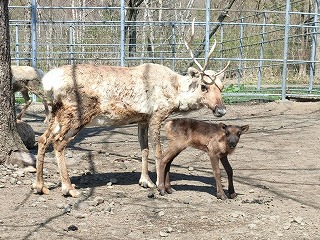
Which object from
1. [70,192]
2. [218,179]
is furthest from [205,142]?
[70,192]

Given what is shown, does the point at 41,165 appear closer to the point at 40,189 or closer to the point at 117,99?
the point at 40,189

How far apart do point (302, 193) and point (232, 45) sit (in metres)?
13.7

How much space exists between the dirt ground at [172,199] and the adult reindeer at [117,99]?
16.7 inches

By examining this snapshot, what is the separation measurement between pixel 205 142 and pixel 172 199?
29.0 inches

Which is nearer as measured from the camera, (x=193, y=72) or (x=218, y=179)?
(x=218, y=179)

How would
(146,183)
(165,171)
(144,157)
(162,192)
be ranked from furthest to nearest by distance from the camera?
(144,157)
(146,183)
(165,171)
(162,192)

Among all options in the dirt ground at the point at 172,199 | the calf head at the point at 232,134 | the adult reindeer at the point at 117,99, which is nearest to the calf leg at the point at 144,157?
the adult reindeer at the point at 117,99

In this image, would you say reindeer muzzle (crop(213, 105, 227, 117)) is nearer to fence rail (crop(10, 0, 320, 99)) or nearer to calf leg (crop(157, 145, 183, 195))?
calf leg (crop(157, 145, 183, 195))

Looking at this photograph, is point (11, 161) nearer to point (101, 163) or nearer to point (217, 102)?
point (101, 163)

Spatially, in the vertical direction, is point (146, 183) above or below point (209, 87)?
below

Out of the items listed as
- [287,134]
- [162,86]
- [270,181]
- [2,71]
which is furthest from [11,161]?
[287,134]

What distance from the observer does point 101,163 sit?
7.52 metres

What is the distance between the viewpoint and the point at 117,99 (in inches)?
237

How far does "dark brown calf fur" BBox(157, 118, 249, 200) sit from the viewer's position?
586cm
